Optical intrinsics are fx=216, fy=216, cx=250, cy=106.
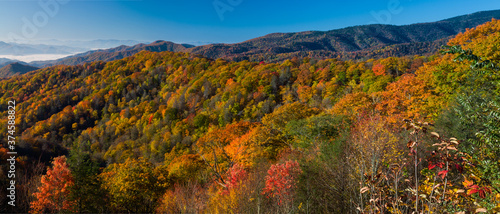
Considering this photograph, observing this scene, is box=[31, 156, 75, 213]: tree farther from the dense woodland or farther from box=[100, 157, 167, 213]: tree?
box=[100, 157, 167, 213]: tree

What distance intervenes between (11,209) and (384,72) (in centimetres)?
7062

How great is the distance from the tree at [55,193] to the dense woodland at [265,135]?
105mm

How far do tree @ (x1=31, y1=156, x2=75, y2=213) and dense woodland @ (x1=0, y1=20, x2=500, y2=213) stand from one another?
11cm

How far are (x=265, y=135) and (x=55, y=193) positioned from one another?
1899 centimetres

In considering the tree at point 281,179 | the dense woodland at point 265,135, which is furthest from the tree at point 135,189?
the tree at point 281,179

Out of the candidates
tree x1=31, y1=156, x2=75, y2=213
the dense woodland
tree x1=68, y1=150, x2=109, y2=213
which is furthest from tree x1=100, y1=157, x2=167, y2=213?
tree x1=31, y1=156, x2=75, y2=213

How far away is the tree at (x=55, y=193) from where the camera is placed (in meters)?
13.3

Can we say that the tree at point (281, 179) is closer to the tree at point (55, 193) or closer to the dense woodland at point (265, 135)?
the dense woodland at point (265, 135)

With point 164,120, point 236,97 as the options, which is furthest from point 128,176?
point 164,120

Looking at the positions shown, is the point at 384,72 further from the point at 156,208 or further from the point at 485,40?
the point at 156,208

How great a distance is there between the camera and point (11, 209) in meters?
12.8

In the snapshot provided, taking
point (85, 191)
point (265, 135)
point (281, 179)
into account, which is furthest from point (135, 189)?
point (265, 135)

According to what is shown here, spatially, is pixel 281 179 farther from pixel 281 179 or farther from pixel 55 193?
pixel 55 193

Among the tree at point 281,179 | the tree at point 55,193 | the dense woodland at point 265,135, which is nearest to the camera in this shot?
the dense woodland at point 265,135
